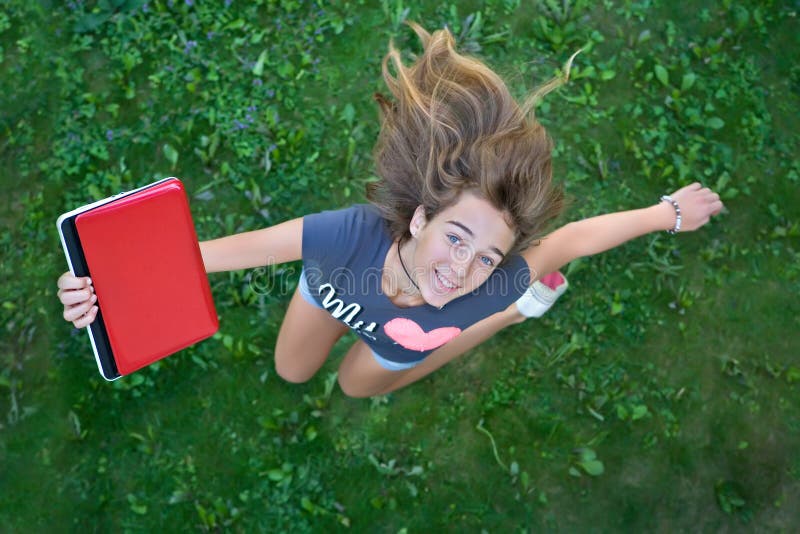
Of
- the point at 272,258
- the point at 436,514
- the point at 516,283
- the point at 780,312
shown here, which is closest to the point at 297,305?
the point at 272,258

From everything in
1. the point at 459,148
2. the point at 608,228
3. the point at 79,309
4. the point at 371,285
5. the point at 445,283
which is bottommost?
the point at 608,228

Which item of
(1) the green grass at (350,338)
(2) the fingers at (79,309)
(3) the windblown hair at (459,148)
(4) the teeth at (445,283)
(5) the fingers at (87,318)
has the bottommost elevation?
(1) the green grass at (350,338)

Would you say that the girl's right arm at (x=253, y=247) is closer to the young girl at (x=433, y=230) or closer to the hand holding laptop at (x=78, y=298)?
the young girl at (x=433, y=230)

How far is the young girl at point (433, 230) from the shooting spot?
2975 millimetres

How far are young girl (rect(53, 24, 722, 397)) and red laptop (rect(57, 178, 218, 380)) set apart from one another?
0.11m

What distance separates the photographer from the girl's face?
2.95 metres

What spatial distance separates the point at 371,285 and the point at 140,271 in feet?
3.27

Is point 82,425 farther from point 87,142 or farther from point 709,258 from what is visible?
point 709,258

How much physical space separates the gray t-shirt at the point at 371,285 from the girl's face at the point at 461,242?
0.26 metres

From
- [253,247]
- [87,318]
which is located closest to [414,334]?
[253,247]

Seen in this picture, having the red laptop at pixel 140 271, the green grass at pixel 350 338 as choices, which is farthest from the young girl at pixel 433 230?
the green grass at pixel 350 338

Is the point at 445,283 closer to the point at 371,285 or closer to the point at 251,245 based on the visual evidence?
the point at 371,285

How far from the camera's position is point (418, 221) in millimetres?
3078

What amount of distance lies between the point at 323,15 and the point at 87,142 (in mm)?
1810
